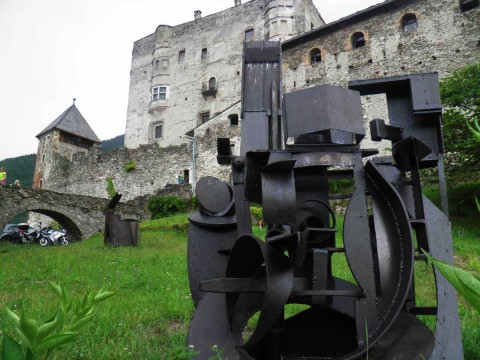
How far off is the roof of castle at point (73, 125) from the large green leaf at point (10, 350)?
129 feet

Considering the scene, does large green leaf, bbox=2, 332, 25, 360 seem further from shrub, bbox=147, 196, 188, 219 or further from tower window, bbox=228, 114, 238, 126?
tower window, bbox=228, 114, 238, 126

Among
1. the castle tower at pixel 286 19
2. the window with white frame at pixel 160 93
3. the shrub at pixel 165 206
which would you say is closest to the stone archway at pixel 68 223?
the shrub at pixel 165 206

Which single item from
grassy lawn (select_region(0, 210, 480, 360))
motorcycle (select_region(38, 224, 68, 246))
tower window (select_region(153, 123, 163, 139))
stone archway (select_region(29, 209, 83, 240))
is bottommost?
grassy lawn (select_region(0, 210, 480, 360))

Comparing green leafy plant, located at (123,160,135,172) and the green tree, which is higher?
green leafy plant, located at (123,160,135,172)

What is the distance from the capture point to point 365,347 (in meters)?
1.93

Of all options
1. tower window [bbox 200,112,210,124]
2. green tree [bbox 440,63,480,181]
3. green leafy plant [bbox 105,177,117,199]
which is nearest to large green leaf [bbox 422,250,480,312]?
green tree [bbox 440,63,480,181]

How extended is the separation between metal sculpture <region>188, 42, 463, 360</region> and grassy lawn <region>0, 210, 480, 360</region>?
0.61m

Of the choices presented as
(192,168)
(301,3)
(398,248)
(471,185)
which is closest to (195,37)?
(301,3)

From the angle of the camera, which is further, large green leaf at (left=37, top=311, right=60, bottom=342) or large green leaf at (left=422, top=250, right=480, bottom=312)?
large green leaf at (left=37, top=311, right=60, bottom=342)

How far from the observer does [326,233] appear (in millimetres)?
2316

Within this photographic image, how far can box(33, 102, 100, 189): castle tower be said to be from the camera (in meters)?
35.8

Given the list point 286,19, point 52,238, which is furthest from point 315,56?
point 52,238

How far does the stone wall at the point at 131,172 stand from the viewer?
28.9 meters

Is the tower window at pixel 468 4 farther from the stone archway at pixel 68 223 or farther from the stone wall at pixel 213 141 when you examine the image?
the stone archway at pixel 68 223
